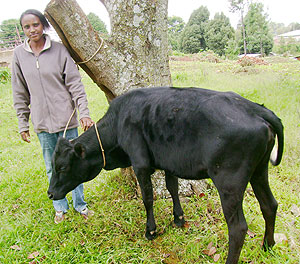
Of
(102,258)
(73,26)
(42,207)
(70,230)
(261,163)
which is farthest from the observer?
(42,207)

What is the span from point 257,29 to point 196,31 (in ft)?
25.8

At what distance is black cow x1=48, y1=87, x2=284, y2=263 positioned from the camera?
198 centimetres

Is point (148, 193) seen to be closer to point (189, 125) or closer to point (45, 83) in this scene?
point (189, 125)

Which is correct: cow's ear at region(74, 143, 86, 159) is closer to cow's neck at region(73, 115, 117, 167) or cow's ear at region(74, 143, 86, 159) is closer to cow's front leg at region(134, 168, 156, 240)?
cow's neck at region(73, 115, 117, 167)

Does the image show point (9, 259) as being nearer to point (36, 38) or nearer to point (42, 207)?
point (42, 207)

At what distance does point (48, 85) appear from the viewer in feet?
9.61

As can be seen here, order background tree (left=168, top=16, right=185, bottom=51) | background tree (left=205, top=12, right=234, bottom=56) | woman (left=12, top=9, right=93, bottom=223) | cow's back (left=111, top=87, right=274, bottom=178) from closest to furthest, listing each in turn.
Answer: cow's back (left=111, top=87, right=274, bottom=178) < woman (left=12, top=9, right=93, bottom=223) < background tree (left=205, top=12, right=234, bottom=56) < background tree (left=168, top=16, right=185, bottom=51)

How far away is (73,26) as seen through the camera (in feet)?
9.69

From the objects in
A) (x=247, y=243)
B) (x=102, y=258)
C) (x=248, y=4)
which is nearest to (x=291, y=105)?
(x=247, y=243)

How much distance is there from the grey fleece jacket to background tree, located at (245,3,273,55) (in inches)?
1293

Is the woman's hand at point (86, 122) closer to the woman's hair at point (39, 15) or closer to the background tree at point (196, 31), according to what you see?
the woman's hair at point (39, 15)

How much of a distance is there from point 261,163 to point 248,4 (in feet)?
111

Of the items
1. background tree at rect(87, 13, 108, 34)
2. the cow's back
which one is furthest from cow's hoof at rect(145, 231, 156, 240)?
background tree at rect(87, 13, 108, 34)

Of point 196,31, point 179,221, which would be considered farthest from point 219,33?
point 179,221
